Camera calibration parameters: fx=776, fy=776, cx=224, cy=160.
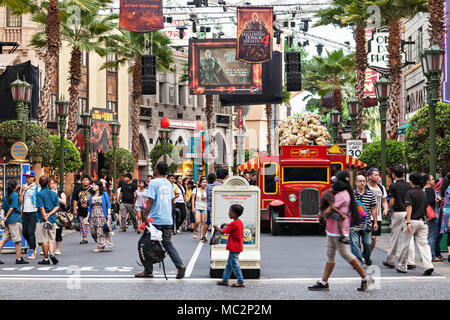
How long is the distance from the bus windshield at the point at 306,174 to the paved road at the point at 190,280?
7430mm

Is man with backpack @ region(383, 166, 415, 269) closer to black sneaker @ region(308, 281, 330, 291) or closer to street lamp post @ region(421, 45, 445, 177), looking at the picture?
black sneaker @ region(308, 281, 330, 291)

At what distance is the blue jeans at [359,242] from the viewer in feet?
43.9

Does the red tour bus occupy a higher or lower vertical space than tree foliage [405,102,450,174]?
lower

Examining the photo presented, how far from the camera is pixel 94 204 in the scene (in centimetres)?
1891

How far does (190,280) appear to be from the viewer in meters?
12.7

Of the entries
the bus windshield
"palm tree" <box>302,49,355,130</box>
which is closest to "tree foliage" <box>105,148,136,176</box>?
"palm tree" <box>302,49,355,130</box>

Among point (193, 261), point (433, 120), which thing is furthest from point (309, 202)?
point (193, 261)

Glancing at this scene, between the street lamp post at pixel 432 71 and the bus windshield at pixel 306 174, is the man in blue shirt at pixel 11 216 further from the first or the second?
the bus windshield at pixel 306 174

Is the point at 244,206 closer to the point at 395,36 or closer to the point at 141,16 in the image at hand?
the point at 141,16

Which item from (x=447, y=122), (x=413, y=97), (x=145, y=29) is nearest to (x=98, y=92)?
(x=413, y=97)

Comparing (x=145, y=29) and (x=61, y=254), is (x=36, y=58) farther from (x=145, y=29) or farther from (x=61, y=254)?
(x=61, y=254)

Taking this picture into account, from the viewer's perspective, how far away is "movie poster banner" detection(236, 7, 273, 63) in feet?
111

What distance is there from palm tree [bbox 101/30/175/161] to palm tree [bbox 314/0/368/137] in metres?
11.8

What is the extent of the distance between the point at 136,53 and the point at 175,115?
26.8 m
